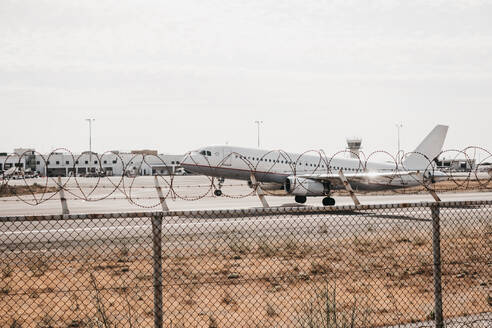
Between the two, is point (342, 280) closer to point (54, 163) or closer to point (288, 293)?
point (288, 293)

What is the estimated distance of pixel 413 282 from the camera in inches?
420

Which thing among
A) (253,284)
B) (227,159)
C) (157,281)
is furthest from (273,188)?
(157,281)

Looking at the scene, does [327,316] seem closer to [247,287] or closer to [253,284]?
[247,287]

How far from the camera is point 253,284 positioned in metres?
10.5

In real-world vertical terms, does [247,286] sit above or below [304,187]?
below

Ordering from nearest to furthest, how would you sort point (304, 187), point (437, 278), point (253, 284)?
point (437, 278) → point (253, 284) → point (304, 187)

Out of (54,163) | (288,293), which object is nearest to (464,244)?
(288,293)

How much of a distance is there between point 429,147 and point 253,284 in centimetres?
3218

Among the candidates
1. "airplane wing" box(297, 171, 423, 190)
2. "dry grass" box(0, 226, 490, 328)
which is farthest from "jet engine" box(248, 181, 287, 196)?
"dry grass" box(0, 226, 490, 328)

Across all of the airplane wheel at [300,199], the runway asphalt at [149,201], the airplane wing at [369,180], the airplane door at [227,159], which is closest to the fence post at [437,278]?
the runway asphalt at [149,201]

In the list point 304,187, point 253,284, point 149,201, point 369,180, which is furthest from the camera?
point 149,201

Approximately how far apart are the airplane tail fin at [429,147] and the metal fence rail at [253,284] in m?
→ 24.4

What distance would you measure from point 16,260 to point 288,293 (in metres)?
7.36

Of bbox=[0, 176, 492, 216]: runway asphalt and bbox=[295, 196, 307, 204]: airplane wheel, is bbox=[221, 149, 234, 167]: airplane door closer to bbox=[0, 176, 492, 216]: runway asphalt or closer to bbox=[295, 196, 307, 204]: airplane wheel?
bbox=[0, 176, 492, 216]: runway asphalt
